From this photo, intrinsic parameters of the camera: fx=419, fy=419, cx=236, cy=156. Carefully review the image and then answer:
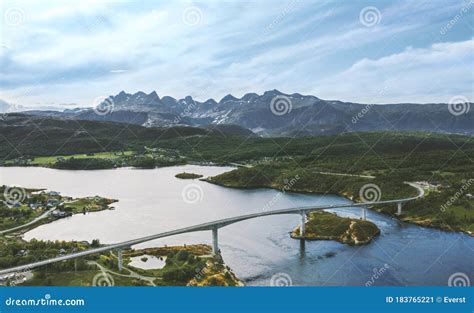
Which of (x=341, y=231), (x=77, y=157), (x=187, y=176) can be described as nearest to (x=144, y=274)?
(x=341, y=231)

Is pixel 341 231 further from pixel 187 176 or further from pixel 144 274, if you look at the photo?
pixel 187 176

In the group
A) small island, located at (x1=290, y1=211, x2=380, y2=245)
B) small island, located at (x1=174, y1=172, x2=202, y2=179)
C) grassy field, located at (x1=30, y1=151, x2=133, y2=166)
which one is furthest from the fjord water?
grassy field, located at (x1=30, y1=151, x2=133, y2=166)

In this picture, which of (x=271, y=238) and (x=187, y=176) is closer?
(x=271, y=238)

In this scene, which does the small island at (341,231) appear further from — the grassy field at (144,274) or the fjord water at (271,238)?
the grassy field at (144,274)

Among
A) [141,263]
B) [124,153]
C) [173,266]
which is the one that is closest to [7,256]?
[141,263]

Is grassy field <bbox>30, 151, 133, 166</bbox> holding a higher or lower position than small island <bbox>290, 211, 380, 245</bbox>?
higher

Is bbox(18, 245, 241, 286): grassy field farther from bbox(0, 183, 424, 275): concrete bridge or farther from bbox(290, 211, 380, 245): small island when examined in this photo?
bbox(290, 211, 380, 245): small island

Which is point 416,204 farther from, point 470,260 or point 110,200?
point 110,200
